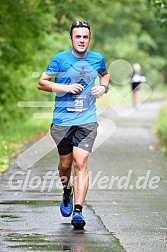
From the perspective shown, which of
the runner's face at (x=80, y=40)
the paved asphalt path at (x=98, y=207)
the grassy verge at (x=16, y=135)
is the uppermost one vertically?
the runner's face at (x=80, y=40)

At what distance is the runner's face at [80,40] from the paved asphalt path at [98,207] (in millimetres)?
1807

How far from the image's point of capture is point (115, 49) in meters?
55.6

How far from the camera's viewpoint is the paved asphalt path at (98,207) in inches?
329

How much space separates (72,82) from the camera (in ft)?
31.0

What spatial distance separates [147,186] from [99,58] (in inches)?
153

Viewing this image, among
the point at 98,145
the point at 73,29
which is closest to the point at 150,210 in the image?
the point at 73,29

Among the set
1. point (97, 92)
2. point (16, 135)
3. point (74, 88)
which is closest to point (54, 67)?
point (74, 88)

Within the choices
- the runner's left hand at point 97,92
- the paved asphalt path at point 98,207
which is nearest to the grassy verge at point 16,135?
the paved asphalt path at point 98,207

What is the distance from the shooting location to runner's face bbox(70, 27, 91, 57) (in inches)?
369

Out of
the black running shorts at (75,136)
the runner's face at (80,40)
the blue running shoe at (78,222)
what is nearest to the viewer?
the blue running shoe at (78,222)

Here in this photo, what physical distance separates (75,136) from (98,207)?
165cm

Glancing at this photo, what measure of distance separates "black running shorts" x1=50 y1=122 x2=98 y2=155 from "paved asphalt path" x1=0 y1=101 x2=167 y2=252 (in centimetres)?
81

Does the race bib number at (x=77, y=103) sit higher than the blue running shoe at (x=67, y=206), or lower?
higher

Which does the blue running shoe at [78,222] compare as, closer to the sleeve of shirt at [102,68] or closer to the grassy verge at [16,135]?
the sleeve of shirt at [102,68]
